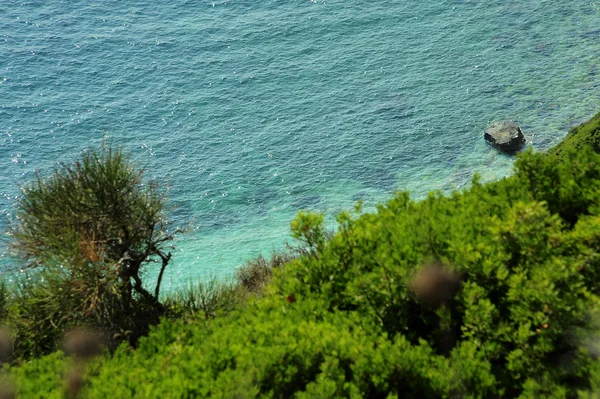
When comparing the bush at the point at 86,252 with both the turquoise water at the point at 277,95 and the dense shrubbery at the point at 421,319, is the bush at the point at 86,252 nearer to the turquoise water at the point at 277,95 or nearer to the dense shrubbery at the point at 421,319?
the dense shrubbery at the point at 421,319

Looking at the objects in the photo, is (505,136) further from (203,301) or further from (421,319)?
(421,319)

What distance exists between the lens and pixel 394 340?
6.66 metres

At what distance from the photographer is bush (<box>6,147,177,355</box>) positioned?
9320 millimetres

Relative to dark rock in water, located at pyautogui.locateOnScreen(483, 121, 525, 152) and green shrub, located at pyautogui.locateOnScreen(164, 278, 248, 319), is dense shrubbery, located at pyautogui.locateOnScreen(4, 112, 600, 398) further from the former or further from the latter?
dark rock in water, located at pyautogui.locateOnScreen(483, 121, 525, 152)

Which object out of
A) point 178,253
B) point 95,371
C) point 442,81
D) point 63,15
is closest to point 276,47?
point 442,81

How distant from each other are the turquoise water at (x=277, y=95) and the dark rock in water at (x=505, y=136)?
1.07ft

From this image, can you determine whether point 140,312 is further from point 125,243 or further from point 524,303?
point 524,303

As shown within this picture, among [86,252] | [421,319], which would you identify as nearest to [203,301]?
[86,252]

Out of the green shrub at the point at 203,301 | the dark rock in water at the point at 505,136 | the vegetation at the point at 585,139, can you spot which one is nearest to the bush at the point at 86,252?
the green shrub at the point at 203,301

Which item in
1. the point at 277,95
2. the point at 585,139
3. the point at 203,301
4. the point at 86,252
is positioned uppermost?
the point at 86,252

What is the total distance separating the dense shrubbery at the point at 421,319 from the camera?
244 inches

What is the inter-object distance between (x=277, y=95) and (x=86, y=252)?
19407mm

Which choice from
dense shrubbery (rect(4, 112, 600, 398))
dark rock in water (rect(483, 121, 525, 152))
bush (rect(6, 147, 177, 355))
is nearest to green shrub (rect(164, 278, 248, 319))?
bush (rect(6, 147, 177, 355))

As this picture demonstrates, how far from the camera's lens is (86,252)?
9391 mm
